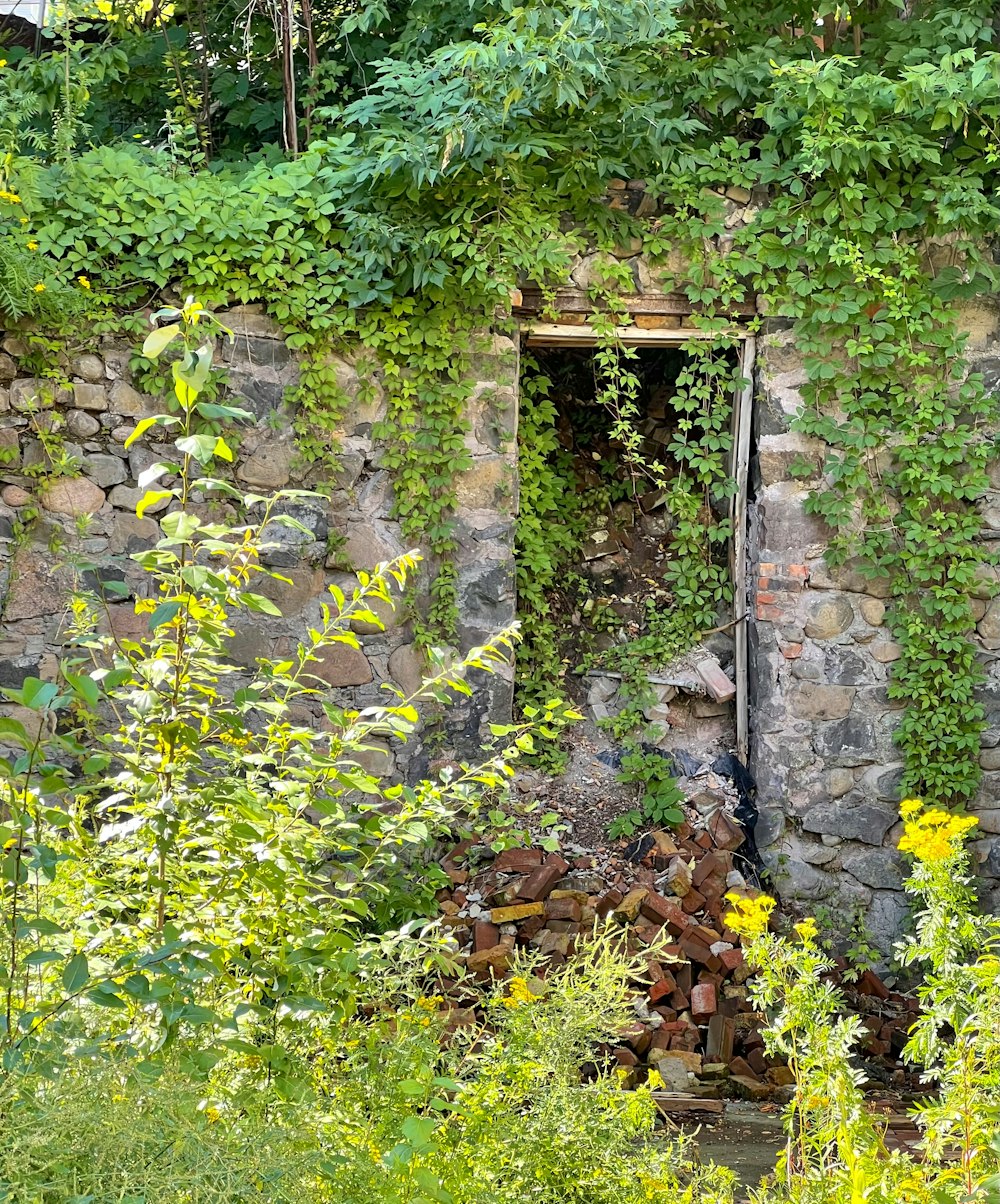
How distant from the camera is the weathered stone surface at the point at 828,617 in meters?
5.00

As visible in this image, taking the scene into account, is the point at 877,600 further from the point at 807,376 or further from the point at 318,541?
the point at 318,541

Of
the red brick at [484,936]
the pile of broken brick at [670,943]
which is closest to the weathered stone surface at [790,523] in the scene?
the pile of broken brick at [670,943]

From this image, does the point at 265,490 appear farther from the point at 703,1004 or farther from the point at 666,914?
the point at 703,1004

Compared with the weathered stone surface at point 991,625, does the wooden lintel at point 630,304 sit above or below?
above

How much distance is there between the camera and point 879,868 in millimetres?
4941

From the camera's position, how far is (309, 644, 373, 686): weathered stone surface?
4848mm

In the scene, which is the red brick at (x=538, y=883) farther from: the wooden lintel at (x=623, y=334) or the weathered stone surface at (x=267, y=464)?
the wooden lintel at (x=623, y=334)

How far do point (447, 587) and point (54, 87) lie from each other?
2577 mm

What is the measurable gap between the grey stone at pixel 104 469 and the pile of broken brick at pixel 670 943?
2026 millimetres

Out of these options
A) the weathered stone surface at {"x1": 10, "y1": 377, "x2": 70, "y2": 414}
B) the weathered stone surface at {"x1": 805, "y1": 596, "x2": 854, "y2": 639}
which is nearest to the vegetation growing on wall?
the weathered stone surface at {"x1": 805, "y1": 596, "x2": 854, "y2": 639}

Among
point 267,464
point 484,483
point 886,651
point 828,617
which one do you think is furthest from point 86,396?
point 886,651

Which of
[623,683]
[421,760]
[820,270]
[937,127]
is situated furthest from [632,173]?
[421,760]

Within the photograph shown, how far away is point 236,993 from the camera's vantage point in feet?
6.23

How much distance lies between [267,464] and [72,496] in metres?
0.77
